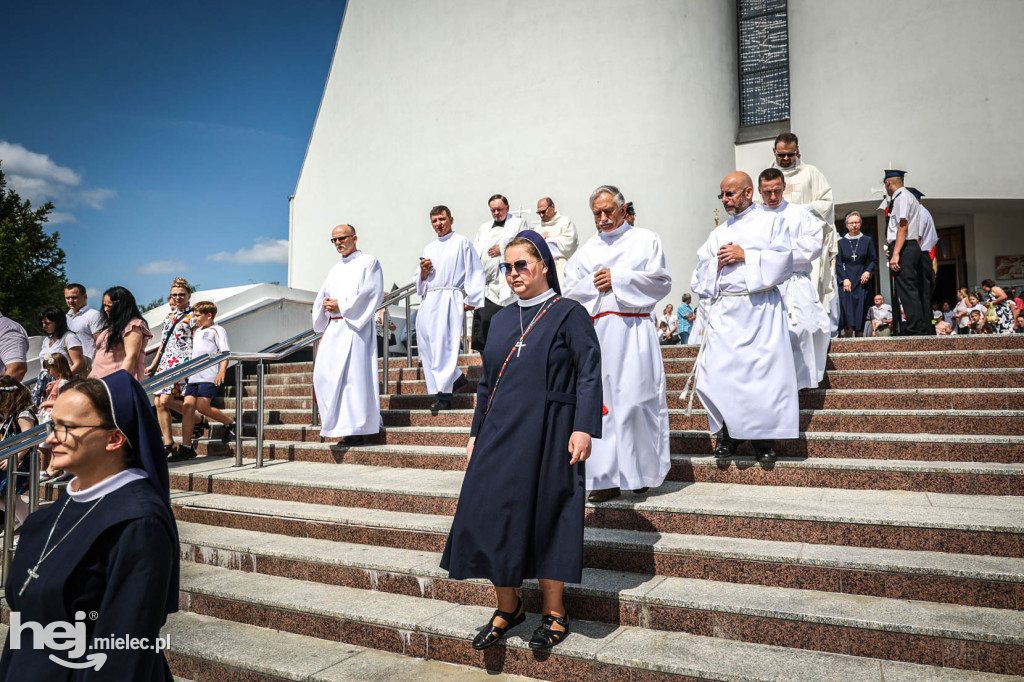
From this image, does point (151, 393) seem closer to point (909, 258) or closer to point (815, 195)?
point (815, 195)

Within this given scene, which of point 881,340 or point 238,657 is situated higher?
point 881,340

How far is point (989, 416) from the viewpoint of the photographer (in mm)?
5332

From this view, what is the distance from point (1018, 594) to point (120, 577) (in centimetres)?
372

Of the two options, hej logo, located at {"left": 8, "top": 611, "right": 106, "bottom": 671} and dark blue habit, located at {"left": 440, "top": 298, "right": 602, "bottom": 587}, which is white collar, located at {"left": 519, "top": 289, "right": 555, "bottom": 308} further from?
hej logo, located at {"left": 8, "top": 611, "right": 106, "bottom": 671}

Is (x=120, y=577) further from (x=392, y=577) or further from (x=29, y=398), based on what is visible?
(x=29, y=398)

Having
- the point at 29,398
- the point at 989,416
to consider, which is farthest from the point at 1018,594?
the point at 29,398

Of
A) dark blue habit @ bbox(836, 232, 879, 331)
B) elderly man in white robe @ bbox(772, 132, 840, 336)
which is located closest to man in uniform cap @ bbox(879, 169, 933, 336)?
elderly man in white robe @ bbox(772, 132, 840, 336)

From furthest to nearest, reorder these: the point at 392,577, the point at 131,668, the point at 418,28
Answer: the point at 418,28
the point at 392,577
the point at 131,668

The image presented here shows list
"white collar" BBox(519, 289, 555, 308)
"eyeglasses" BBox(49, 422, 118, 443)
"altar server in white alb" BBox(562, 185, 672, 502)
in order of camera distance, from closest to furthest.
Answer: "eyeglasses" BBox(49, 422, 118, 443) < "white collar" BBox(519, 289, 555, 308) < "altar server in white alb" BBox(562, 185, 672, 502)

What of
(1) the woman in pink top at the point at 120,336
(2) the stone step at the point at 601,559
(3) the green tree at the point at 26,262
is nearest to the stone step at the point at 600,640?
(2) the stone step at the point at 601,559

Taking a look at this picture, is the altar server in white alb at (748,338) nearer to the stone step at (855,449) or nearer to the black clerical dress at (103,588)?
the stone step at (855,449)

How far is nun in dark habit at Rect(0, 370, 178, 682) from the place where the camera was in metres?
2.00

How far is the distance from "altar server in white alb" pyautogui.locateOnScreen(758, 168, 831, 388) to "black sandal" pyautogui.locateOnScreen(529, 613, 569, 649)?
348 cm

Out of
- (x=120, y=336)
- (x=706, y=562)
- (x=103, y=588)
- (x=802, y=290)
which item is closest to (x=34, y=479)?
(x=120, y=336)
